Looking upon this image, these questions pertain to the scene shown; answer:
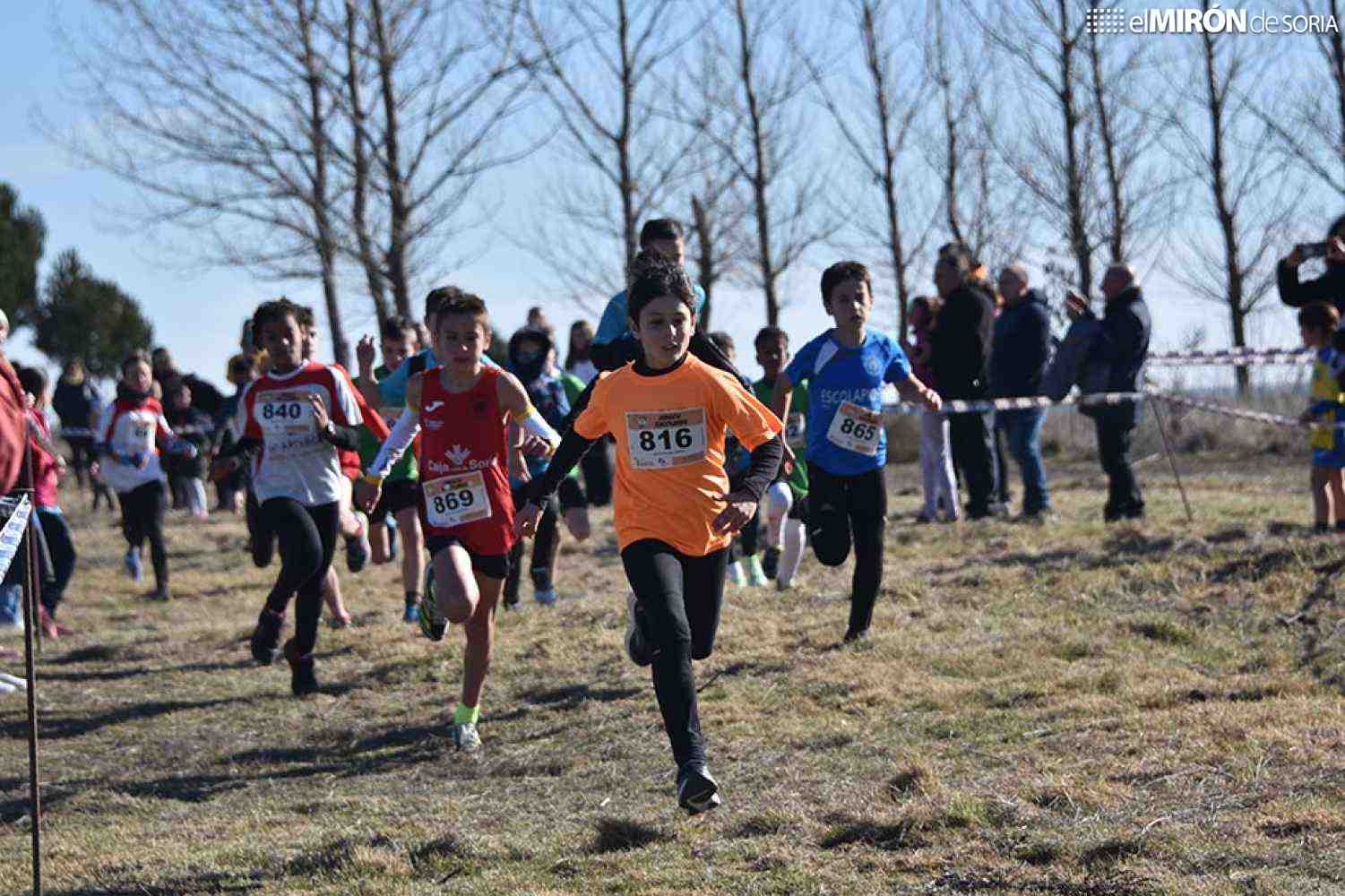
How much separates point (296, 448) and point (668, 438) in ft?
10.4

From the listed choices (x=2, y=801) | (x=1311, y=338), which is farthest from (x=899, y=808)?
(x=1311, y=338)

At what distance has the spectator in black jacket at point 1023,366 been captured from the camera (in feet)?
42.3

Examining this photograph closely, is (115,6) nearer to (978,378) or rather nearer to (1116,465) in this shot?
(978,378)

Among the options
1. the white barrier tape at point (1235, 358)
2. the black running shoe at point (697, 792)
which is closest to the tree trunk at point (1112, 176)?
the white barrier tape at point (1235, 358)

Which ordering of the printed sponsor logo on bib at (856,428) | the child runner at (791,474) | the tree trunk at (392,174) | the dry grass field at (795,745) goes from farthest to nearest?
the tree trunk at (392,174) → the child runner at (791,474) → the printed sponsor logo on bib at (856,428) → the dry grass field at (795,745)

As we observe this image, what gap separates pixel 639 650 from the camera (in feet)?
19.0

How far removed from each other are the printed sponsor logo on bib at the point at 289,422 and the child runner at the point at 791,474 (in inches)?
117

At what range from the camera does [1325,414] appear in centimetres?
1062

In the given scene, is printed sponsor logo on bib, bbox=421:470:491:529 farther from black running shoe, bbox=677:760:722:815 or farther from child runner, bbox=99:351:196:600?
child runner, bbox=99:351:196:600

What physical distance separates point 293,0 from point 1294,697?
55.0 ft

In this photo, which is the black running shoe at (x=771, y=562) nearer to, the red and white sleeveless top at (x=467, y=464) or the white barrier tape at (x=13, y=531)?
the red and white sleeveless top at (x=467, y=464)

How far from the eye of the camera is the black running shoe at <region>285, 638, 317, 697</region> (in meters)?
8.43

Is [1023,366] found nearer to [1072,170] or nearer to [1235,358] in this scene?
[1235,358]

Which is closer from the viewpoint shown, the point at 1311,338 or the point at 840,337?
the point at 840,337
